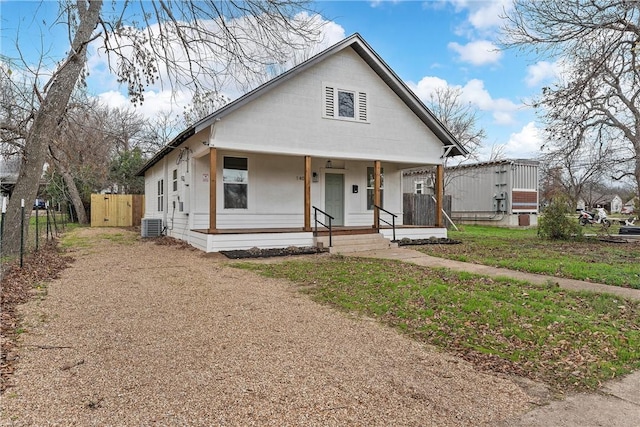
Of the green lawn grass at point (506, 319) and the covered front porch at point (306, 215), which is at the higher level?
the covered front porch at point (306, 215)

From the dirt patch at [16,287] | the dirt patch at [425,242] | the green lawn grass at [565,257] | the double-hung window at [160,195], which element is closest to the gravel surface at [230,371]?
the dirt patch at [16,287]

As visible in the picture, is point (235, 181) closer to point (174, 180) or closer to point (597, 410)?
point (174, 180)

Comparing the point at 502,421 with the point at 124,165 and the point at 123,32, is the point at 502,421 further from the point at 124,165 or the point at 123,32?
the point at 124,165

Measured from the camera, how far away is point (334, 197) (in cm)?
1559

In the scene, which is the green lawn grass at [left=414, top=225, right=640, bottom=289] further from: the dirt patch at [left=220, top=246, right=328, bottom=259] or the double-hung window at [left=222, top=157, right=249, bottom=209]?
the double-hung window at [left=222, top=157, right=249, bottom=209]

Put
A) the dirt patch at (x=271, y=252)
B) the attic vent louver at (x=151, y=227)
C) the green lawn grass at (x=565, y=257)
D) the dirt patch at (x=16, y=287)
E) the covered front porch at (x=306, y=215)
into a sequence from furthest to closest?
the attic vent louver at (x=151, y=227) < the covered front porch at (x=306, y=215) < the dirt patch at (x=271, y=252) < the green lawn grass at (x=565, y=257) < the dirt patch at (x=16, y=287)

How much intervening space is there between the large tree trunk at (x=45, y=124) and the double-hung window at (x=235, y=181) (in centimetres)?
474

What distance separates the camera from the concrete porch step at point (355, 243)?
1247 centimetres

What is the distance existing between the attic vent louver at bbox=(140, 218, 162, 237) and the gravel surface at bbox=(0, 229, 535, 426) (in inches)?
459

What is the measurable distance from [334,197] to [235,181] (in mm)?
3970

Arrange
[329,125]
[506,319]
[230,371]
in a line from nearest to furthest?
[230,371] → [506,319] → [329,125]

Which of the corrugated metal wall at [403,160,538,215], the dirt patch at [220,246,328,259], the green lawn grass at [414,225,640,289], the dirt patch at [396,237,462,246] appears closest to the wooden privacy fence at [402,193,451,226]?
the dirt patch at [396,237,462,246]

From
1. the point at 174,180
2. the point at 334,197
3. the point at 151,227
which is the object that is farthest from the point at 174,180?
the point at 334,197

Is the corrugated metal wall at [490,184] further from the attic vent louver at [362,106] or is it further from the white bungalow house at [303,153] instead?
the attic vent louver at [362,106]
